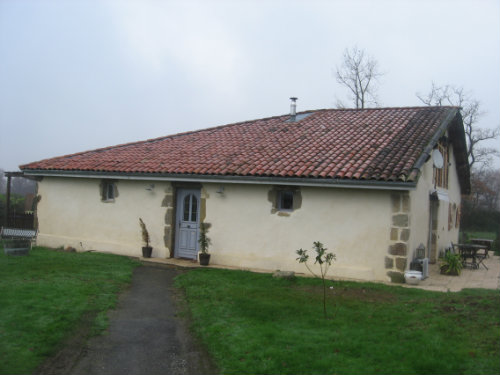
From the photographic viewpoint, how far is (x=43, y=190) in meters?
15.7

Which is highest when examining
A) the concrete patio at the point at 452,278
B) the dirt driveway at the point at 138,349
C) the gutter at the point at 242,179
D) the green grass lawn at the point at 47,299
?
the gutter at the point at 242,179

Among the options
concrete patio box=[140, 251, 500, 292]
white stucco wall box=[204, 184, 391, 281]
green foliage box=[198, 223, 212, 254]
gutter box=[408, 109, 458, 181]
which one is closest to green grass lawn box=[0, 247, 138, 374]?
concrete patio box=[140, 251, 500, 292]

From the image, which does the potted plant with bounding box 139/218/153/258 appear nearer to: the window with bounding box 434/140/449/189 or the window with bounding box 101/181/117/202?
the window with bounding box 101/181/117/202

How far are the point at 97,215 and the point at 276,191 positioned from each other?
6.29m

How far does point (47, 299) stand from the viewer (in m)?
7.66

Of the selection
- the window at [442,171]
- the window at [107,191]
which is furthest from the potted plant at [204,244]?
the window at [442,171]

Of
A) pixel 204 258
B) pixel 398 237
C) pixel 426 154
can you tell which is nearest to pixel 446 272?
pixel 398 237

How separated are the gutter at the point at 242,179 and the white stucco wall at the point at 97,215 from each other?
0.37 m

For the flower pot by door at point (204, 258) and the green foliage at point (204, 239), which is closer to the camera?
the flower pot by door at point (204, 258)

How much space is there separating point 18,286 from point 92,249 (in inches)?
242

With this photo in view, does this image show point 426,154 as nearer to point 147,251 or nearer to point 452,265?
point 452,265

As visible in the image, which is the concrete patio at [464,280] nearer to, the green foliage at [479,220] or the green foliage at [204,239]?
the green foliage at [204,239]

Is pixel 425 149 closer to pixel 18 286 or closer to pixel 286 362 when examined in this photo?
pixel 286 362

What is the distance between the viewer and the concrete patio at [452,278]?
9992mm
